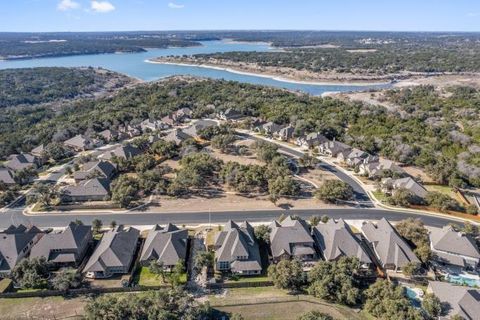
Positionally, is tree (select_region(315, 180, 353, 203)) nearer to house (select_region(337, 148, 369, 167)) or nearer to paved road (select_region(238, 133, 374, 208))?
paved road (select_region(238, 133, 374, 208))

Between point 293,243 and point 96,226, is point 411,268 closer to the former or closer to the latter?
point 293,243

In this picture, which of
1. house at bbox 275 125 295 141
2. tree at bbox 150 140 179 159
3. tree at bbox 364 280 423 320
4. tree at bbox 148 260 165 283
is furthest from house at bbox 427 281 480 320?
house at bbox 275 125 295 141

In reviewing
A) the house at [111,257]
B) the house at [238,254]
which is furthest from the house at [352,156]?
the house at [111,257]

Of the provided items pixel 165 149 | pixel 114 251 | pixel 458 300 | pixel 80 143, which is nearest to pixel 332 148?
pixel 165 149

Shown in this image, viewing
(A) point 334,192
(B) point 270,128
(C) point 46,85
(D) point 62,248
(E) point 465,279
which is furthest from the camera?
(C) point 46,85

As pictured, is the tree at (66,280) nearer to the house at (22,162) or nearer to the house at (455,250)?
the house at (22,162)

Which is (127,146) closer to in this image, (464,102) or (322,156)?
(322,156)

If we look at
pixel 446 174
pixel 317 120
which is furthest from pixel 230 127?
pixel 446 174
